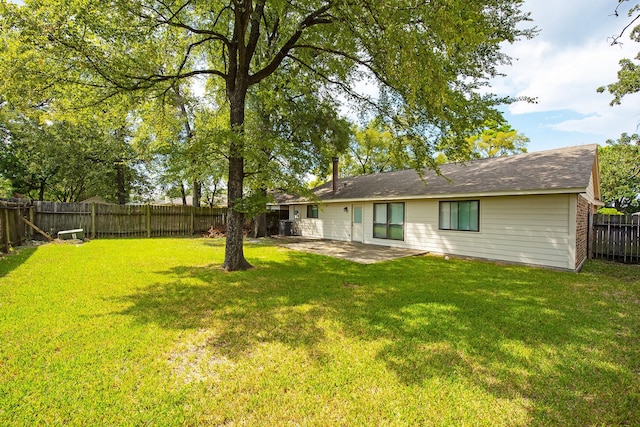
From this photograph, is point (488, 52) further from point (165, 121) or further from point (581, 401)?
point (165, 121)

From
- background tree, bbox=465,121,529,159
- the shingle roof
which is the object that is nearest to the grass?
the shingle roof

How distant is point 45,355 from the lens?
331 cm

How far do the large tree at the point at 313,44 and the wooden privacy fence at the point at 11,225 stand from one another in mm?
5184

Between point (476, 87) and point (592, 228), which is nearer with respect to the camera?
point (476, 87)

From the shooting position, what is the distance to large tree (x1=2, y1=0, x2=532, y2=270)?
5016mm

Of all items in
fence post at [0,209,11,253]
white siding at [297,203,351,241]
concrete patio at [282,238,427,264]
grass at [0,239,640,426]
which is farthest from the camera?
white siding at [297,203,351,241]

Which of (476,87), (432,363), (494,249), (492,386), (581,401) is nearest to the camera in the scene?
(581,401)

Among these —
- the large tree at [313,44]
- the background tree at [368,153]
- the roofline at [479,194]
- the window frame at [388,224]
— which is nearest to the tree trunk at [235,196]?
the large tree at [313,44]

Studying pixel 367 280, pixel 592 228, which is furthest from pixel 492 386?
pixel 592 228

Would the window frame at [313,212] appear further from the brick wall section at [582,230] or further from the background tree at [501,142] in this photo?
the background tree at [501,142]

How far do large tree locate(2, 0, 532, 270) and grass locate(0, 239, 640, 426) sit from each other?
3343 mm

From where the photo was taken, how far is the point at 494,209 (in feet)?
31.4

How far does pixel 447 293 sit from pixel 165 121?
438 inches

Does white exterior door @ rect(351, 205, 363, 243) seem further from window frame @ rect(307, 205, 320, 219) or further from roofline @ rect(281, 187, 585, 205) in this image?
window frame @ rect(307, 205, 320, 219)
